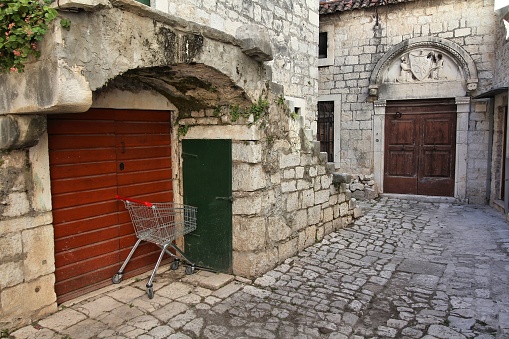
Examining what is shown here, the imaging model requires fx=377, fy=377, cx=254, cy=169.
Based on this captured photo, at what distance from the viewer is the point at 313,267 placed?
15.6 feet

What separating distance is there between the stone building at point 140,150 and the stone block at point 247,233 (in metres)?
0.01

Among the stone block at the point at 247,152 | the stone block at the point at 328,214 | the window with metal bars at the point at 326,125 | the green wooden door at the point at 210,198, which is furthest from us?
the window with metal bars at the point at 326,125

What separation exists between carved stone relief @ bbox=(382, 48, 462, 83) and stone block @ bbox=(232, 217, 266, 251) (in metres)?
6.73

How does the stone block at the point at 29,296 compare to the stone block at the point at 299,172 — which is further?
the stone block at the point at 299,172

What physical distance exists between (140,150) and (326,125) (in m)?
6.95

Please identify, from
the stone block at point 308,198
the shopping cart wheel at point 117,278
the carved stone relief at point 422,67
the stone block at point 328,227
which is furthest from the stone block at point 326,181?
the carved stone relief at point 422,67

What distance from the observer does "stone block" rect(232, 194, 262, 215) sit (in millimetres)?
4293

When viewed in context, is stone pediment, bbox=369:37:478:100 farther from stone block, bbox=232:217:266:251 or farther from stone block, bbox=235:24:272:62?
stone block, bbox=232:217:266:251

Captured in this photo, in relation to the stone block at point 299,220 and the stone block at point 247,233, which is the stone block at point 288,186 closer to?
the stone block at point 299,220

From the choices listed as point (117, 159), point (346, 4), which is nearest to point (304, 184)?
point (117, 159)

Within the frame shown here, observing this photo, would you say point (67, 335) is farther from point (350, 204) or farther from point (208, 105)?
point (350, 204)

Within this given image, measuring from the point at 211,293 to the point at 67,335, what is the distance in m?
1.38

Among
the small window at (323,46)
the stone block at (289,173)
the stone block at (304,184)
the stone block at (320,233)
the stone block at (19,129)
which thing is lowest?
the stone block at (320,233)

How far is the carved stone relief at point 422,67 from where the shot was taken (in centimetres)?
882
